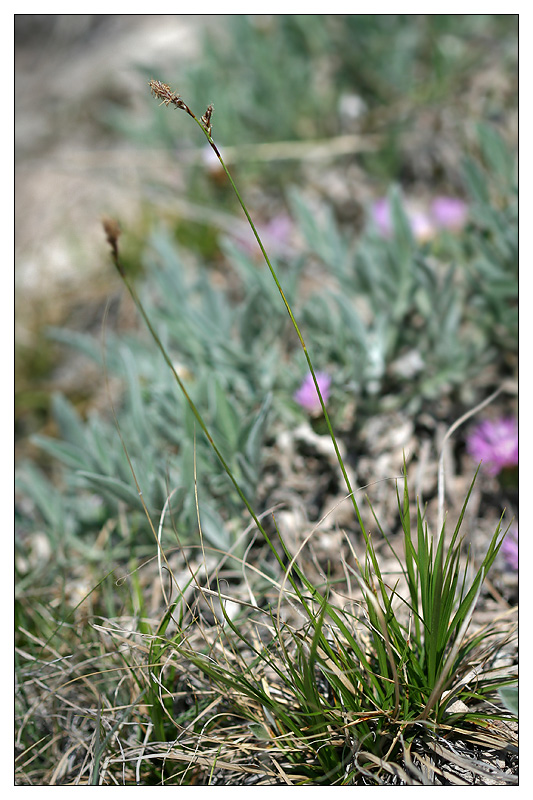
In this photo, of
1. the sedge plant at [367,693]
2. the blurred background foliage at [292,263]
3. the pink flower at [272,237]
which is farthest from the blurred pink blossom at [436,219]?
the sedge plant at [367,693]

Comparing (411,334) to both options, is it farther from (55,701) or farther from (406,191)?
(55,701)

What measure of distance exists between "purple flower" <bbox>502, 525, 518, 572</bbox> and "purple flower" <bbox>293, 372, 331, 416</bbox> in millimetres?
553

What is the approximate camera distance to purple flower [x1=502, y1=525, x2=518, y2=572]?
1341 millimetres

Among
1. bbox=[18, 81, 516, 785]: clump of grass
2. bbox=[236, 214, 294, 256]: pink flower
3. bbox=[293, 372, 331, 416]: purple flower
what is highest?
bbox=[236, 214, 294, 256]: pink flower

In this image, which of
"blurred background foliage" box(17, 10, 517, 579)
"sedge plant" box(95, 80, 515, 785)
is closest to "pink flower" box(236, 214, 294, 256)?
"blurred background foliage" box(17, 10, 517, 579)

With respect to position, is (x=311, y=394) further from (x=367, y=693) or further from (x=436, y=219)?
(x=436, y=219)

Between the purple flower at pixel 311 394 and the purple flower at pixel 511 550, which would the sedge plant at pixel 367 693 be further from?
the purple flower at pixel 311 394

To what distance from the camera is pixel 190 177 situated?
264 centimetres

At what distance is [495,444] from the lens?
5.09ft

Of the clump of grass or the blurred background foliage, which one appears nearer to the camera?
the clump of grass

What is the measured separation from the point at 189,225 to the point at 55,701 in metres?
2.01

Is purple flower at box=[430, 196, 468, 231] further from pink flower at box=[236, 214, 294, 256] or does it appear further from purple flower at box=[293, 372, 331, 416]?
purple flower at box=[293, 372, 331, 416]

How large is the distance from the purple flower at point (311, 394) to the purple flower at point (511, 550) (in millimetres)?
553

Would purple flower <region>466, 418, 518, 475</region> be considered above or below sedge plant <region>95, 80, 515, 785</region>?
above
